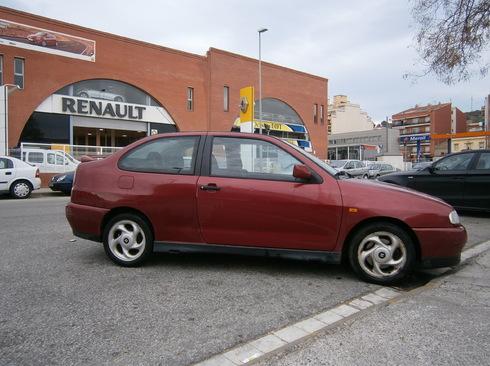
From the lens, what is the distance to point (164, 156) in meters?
4.90

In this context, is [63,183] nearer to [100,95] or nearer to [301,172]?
[100,95]

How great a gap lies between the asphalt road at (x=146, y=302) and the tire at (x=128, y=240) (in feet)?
0.44

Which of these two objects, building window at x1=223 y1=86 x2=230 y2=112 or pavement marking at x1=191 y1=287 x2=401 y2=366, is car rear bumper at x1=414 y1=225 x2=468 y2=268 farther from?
building window at x1=223 y1=86 x2=230 y2=112

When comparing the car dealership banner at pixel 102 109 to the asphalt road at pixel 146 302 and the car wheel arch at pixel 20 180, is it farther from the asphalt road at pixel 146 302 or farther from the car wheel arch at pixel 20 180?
the asphalt road at pixel 146 302

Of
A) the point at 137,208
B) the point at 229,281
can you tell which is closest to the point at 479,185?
the point at 229,281

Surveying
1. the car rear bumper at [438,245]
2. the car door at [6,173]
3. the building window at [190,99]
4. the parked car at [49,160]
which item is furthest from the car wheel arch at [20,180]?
the building window at [190,99]

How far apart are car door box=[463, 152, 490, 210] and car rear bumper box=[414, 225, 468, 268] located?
A: 5.64 metres

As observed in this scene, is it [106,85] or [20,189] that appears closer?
[20,189]

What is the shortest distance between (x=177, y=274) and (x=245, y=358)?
6.57 ft

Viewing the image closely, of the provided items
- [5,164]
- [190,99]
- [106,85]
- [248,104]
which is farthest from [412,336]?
[190,99]

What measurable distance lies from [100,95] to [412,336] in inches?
1023

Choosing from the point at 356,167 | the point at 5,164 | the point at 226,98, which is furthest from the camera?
the point at 226,98

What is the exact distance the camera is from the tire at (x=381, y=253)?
428cm

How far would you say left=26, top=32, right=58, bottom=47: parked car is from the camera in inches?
909
